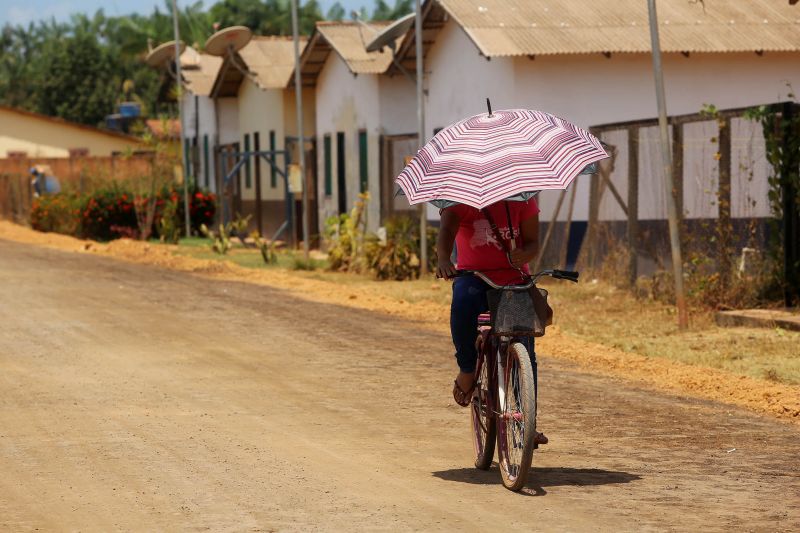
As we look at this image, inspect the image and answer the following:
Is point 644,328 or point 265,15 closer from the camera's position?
point 644,328

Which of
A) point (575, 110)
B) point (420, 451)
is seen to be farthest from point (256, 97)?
point (420, 451)

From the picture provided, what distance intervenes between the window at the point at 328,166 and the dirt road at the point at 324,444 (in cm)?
1664

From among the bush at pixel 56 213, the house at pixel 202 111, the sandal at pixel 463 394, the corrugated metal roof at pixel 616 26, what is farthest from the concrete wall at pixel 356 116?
the sandal at pixel 463 394

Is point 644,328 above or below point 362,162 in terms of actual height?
below

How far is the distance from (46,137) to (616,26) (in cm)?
4104

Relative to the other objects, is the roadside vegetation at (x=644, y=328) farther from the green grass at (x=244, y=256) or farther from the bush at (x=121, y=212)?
the bush at (x=121, y=212)

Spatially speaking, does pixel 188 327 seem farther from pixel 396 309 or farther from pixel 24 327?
pixel 396 309

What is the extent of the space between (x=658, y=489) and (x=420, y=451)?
169 cm

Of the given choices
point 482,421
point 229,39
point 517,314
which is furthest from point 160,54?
point 517,314

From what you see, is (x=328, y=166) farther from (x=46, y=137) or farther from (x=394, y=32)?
(x=46, y=137)

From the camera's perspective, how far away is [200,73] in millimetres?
43125

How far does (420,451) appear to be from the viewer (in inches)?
348

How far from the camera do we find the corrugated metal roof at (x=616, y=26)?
876 inches

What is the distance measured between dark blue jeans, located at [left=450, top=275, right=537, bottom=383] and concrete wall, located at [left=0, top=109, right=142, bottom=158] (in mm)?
52315
